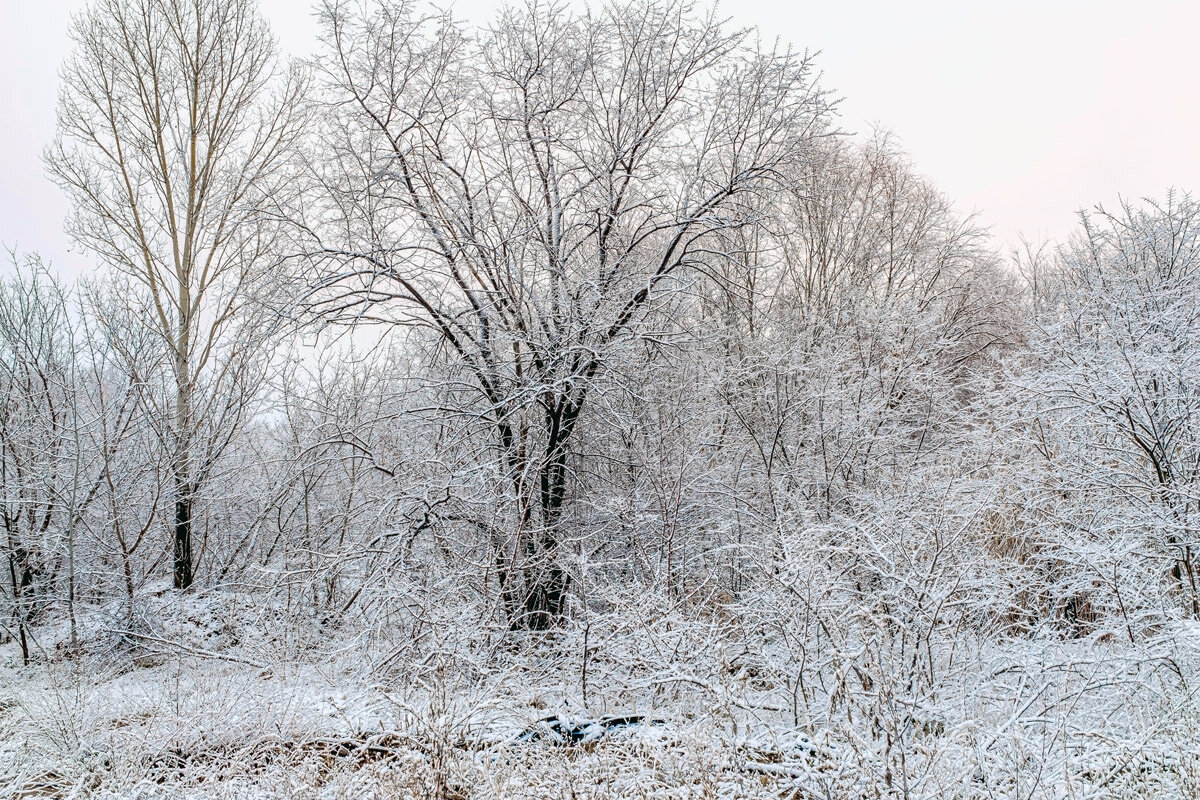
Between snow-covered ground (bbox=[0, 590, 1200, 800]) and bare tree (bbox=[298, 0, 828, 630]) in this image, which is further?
bare tree (bbox=[298, 0, 828, 630])

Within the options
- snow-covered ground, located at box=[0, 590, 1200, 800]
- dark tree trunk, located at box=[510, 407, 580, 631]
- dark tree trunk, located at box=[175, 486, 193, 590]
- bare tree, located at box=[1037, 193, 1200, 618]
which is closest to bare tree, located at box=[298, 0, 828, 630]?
dark tree trunk, located at box=[510, 407, 580, 631]

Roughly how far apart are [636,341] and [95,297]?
928cm

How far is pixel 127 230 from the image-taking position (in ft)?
34.2

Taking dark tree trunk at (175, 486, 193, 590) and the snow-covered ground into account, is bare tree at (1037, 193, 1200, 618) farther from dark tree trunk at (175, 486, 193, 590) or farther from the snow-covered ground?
dark tree trunk at (175, 486, 193, 590)

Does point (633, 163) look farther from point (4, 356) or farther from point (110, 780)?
point (4, 356)

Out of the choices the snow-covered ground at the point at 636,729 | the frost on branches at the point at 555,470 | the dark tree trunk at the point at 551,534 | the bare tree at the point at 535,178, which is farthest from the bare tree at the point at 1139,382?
the dark tree trunk at the point at 551,534

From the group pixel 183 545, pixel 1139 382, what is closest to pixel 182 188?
pixel 183 545

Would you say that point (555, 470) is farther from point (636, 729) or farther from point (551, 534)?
point (636, 729)

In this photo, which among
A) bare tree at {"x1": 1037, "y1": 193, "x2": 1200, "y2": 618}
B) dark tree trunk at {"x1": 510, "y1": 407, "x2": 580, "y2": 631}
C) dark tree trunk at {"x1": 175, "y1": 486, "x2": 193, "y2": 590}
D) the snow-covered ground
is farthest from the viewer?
dark tree trunk at {"x1": 175, "y1": 486, "x2": 193, "y2": 590}

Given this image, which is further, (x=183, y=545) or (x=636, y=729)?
(x=183, y=545)

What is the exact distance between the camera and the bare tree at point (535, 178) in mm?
7703

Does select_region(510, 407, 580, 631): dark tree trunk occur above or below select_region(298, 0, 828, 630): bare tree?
below

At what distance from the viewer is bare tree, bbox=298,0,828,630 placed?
7.70 metres

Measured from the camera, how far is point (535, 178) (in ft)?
29.0
